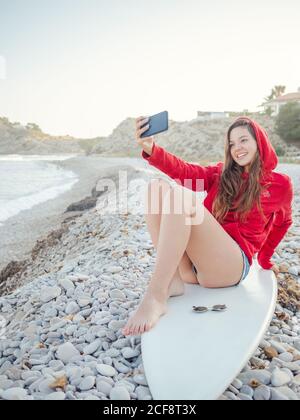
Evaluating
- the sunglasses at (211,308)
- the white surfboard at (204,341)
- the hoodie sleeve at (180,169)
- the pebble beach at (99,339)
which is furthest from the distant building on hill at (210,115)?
the sunglasses at (211,308)

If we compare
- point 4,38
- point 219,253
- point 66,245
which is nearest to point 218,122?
point 4,38

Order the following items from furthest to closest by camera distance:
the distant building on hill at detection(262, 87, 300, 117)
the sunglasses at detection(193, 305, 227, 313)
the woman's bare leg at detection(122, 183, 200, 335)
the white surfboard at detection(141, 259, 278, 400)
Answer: the distant building on hill at detection(262, 87, 300, 117), the sunglasses at detection(193, 305, 227, 313), the woman's bare leg at detection(122, 183, 200, 335), the white surfboard at detection(141, 259, 278, 400)

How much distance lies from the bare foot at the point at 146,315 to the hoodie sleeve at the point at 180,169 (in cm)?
81

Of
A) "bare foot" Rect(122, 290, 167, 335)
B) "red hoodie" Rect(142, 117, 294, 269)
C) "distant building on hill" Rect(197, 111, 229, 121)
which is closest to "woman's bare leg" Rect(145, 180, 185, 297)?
"bare foot" Rect(122, 290, 167, 335)

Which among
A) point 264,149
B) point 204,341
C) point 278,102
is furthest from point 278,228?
point 278,102

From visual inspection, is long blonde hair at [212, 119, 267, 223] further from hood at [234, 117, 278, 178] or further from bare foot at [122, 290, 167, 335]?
bare foot at [122, 290, 167, 335]

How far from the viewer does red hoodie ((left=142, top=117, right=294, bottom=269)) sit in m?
2.46

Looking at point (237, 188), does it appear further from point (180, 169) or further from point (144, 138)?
point (144, 138)

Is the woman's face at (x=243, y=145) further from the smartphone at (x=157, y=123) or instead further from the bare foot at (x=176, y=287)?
the bare foot at (x=176, y=287)

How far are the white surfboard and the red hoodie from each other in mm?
317

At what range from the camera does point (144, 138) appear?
235 cm

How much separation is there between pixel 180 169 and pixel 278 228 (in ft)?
2.42
